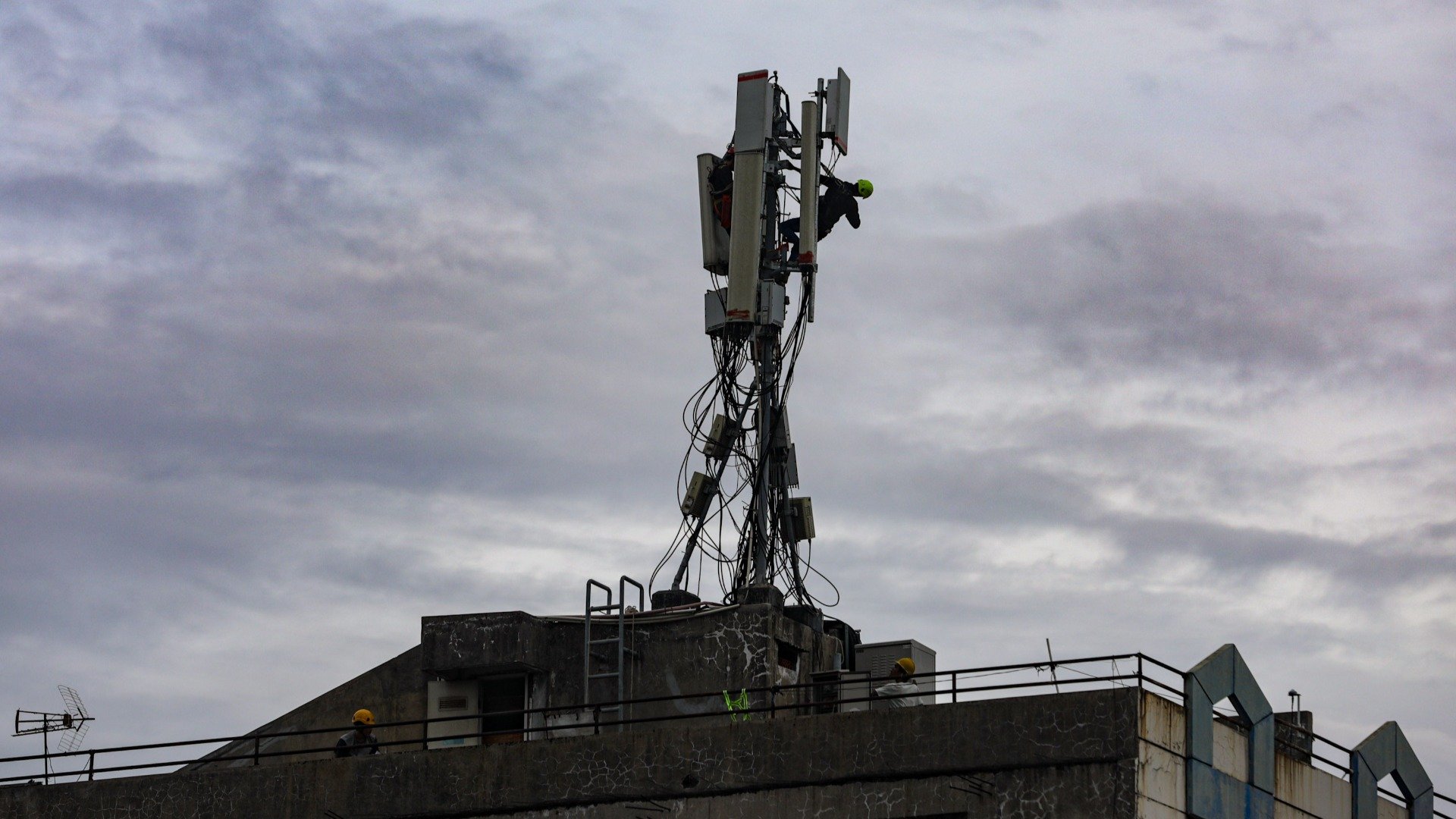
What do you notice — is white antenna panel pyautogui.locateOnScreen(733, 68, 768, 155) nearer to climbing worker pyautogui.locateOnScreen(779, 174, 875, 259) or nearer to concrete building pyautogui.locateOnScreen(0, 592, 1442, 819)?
climbing worker pyautogui.locateOnScreen(779, 174, 875, 259)

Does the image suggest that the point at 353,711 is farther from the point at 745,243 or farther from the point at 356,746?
the point at 745,243

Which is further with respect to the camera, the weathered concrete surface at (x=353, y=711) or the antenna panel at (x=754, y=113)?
the antenna panel at (x=754, y=113)

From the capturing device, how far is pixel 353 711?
40.1 meters

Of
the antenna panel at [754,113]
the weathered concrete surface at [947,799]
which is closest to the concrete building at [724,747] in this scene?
the weathered concrete surface at [947,799]

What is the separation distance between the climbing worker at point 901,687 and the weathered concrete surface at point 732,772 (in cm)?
70

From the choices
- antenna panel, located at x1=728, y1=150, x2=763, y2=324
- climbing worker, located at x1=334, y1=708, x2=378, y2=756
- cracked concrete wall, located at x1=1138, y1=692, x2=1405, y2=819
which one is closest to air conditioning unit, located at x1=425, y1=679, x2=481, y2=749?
climbing worker, located at x1=334, y1=708, x2=378, y2=756

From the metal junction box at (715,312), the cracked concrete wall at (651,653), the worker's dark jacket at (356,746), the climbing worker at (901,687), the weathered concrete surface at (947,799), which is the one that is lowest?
the weathered concrete surface at (947,799)

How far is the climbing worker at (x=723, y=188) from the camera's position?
4247 centimetres

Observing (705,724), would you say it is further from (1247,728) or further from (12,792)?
(12,792)

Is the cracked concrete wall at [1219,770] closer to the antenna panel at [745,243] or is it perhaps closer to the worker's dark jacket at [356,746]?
the antenna panel at [745,243]

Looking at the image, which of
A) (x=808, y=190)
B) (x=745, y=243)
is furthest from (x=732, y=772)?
(x=808, y=190)

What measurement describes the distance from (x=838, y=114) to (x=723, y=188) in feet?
8.96

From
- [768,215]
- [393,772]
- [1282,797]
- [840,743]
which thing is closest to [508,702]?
[393,772]

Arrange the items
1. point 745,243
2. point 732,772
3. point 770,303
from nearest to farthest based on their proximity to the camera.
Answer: point 732,772 < point 745,243 < point 770,303
